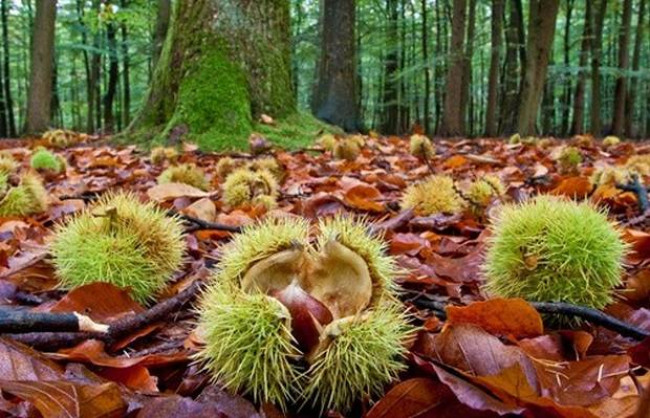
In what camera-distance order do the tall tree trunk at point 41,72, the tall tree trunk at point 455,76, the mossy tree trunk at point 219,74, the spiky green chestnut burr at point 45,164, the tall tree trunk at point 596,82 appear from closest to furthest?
the spiky green chestnut burr at point 45,164
the mossy tree trunk at point 219,74
the tall tree trunk at point 41,72
the tall tree trunk at point 455,76
the tall tree trunk at point 596,82

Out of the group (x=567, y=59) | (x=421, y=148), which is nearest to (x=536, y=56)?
(x=421, y=148)

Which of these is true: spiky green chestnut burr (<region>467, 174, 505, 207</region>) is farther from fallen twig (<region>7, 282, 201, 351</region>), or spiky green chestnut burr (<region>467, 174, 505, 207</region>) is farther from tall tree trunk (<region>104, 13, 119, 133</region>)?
tall tree trunk (<region>104, 13, 119, 133</region>)

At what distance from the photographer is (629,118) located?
2148cm

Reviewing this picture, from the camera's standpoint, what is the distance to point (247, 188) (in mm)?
2646

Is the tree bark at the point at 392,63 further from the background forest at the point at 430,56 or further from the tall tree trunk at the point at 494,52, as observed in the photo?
the tall tree trunk at the point at 494,52

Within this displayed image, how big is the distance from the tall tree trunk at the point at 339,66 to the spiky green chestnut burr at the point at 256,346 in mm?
10436

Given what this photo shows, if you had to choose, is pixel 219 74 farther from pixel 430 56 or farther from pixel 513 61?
pixel 430 56

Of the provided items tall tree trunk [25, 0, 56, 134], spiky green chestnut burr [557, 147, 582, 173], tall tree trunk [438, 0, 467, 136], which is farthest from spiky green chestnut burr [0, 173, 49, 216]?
tall tree trunk [438, 0, 467, 136]

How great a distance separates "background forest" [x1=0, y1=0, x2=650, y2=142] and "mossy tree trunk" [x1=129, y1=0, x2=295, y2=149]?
1.91 m

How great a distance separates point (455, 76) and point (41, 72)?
25.5 feet

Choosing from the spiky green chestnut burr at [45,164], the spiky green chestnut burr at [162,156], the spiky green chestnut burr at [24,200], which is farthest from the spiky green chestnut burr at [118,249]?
the spiky green chestnut burr at [162,156]


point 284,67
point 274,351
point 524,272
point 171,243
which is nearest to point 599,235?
point 524,272

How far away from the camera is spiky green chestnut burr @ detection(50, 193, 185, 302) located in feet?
4.54

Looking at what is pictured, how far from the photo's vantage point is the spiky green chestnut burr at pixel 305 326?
0.92 m
